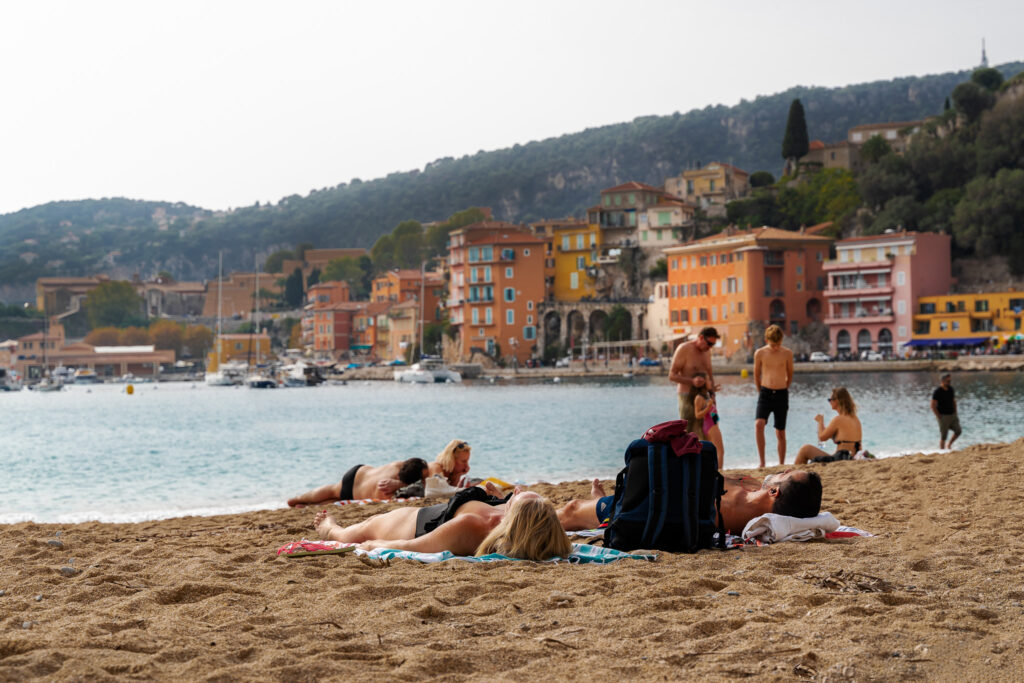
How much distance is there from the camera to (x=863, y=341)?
232 ft

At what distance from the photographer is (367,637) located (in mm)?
4301

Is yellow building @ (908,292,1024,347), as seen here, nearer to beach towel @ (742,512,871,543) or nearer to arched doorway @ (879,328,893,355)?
arched doorway @ (879,328,893,355)

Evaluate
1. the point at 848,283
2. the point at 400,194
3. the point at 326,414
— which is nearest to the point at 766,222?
the point at 848,283

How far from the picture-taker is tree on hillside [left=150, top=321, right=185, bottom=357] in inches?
5389

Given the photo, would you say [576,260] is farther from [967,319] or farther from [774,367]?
[774,367]

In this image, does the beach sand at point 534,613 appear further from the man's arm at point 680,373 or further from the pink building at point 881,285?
the pink building at point 881,285

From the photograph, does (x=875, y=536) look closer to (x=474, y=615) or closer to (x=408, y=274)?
(x=474, y=615)

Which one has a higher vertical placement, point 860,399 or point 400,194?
point 400,194

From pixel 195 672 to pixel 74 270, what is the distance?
20257 centimetres

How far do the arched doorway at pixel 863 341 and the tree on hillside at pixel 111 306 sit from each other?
105m

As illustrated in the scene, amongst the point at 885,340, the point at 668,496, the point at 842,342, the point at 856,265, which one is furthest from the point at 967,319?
the point at 668,496

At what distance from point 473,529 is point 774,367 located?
6.53 metres

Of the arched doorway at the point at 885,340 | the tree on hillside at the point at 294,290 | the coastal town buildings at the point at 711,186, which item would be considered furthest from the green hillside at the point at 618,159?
the arched doorway at the point at 885,340

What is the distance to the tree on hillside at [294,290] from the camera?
481ft
